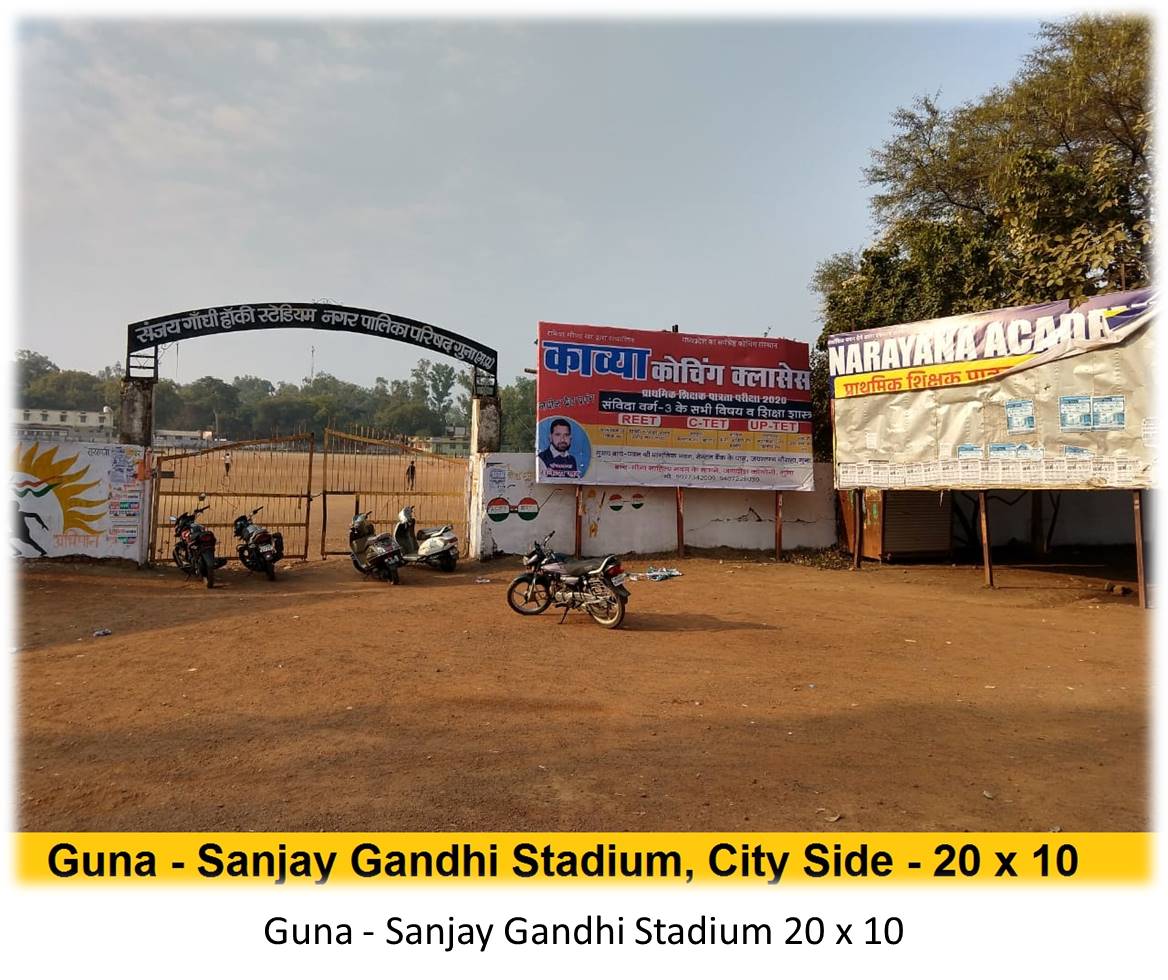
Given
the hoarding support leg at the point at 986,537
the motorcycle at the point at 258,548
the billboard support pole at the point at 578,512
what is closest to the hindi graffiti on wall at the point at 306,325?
the billboard support pole at the point at 578,512

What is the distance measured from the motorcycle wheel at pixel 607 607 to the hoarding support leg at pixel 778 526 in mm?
6820

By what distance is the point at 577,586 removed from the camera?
27.5 feet

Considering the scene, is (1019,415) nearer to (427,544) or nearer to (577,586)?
(577,586)

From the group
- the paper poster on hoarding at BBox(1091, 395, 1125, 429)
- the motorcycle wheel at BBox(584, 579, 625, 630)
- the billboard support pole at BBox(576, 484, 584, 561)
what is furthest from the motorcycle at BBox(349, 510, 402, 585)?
the paper poster on hoarding at BBox(1091, 395, 1125, 429)

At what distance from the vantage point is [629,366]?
1377cm

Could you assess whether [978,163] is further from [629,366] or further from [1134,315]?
[629,366]

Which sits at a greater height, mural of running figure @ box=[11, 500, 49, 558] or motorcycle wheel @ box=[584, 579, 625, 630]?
mural of running figure @ box=[11, 500, 49, 558]

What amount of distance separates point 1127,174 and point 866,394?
5.60 m

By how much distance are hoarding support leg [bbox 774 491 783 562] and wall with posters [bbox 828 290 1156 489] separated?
1.29 m

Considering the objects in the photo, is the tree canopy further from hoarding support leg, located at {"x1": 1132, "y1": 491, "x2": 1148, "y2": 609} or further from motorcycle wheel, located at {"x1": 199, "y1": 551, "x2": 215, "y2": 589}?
motorcycle wheel, located at {"x1": 199, "y1": 551, "x2": 215, "y2": 589}

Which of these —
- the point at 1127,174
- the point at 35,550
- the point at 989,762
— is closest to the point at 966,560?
the point at 1127,174

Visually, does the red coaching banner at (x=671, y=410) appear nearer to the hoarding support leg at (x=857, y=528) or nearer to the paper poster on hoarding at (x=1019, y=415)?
the hoarding support leg at (x=857, y=528)
